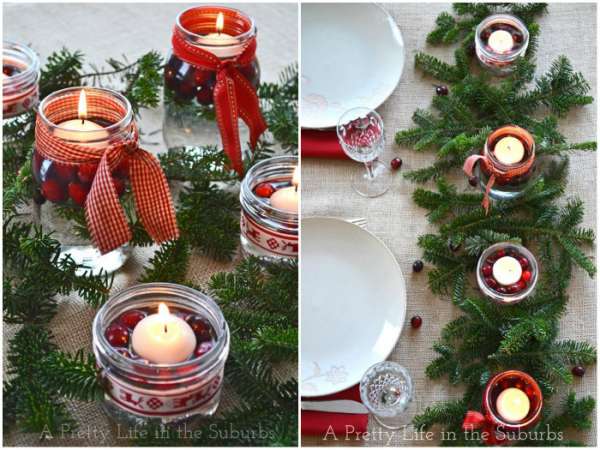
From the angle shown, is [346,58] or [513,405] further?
[346,58]

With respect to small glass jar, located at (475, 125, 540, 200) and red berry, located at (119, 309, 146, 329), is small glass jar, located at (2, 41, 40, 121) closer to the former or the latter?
red berry, located at (119, 309, 146, 329)

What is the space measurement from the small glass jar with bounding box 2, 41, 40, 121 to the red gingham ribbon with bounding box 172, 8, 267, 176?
0.21 m

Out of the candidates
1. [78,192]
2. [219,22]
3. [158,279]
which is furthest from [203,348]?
[219,22]

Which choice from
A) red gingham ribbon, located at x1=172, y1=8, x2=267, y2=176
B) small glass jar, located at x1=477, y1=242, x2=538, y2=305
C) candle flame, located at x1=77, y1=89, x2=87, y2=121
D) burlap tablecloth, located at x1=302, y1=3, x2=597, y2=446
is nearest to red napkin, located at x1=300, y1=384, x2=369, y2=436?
burlap tablecloth, located at x1=302, y1=3, x2=597, y2=446

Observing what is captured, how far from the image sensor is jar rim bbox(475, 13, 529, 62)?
1.38m

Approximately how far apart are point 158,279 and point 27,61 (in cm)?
44

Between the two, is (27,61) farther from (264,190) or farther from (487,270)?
(487,270)

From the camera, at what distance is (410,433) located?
109cm

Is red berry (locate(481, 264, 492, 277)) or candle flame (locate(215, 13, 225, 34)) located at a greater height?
candle flame (locate(215, 13, 225, 34))

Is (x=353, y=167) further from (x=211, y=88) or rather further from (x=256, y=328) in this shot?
(x=256, y=328)

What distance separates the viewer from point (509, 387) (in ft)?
3.57

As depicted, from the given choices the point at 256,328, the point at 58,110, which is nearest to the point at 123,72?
the point at 58,110

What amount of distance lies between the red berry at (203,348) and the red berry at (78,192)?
0.24m

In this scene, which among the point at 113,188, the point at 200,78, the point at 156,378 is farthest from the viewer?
the point at 200,78
